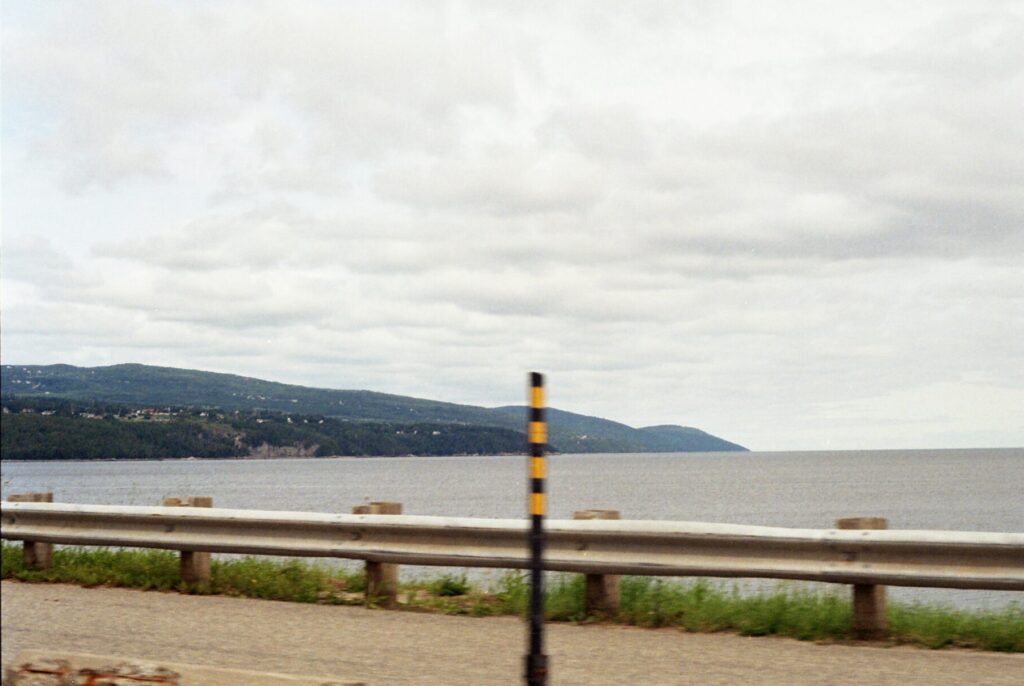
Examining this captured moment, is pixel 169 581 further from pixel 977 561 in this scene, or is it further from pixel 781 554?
pixel 977 561

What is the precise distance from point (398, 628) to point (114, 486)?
338 ft

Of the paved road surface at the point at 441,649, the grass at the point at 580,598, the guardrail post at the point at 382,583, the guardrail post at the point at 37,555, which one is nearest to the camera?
the paved road surface at the point at 441,649

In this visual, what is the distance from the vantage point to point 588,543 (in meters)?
8.69

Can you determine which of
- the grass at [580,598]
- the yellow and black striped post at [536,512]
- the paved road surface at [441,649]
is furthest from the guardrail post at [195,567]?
the yellow and black striped post at [536,512]

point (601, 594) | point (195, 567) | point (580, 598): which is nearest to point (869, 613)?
point (601, 594)

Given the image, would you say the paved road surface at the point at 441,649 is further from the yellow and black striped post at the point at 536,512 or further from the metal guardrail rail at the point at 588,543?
the yellow and black striped post at the point at 536,512

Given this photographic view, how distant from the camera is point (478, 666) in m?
6.96

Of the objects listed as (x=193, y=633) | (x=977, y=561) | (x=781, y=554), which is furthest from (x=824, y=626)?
(x=193, y=633)

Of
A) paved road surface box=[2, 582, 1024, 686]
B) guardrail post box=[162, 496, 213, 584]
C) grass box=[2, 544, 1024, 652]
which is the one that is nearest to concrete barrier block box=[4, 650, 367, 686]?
paved road surface box=[2, 582, 1024, 686]

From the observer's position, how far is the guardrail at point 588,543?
7.72 m

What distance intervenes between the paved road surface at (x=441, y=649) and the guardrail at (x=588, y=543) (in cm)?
47

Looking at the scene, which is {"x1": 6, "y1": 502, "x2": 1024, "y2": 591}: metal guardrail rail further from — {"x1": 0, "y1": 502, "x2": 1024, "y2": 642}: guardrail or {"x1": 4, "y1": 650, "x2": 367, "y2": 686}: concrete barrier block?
{"x1": 4, "y1": 650, "x2": 367, "y2": 686}: concrete barrier block

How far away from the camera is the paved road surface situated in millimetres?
6680

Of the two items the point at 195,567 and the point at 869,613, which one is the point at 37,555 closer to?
the point at 195,567
